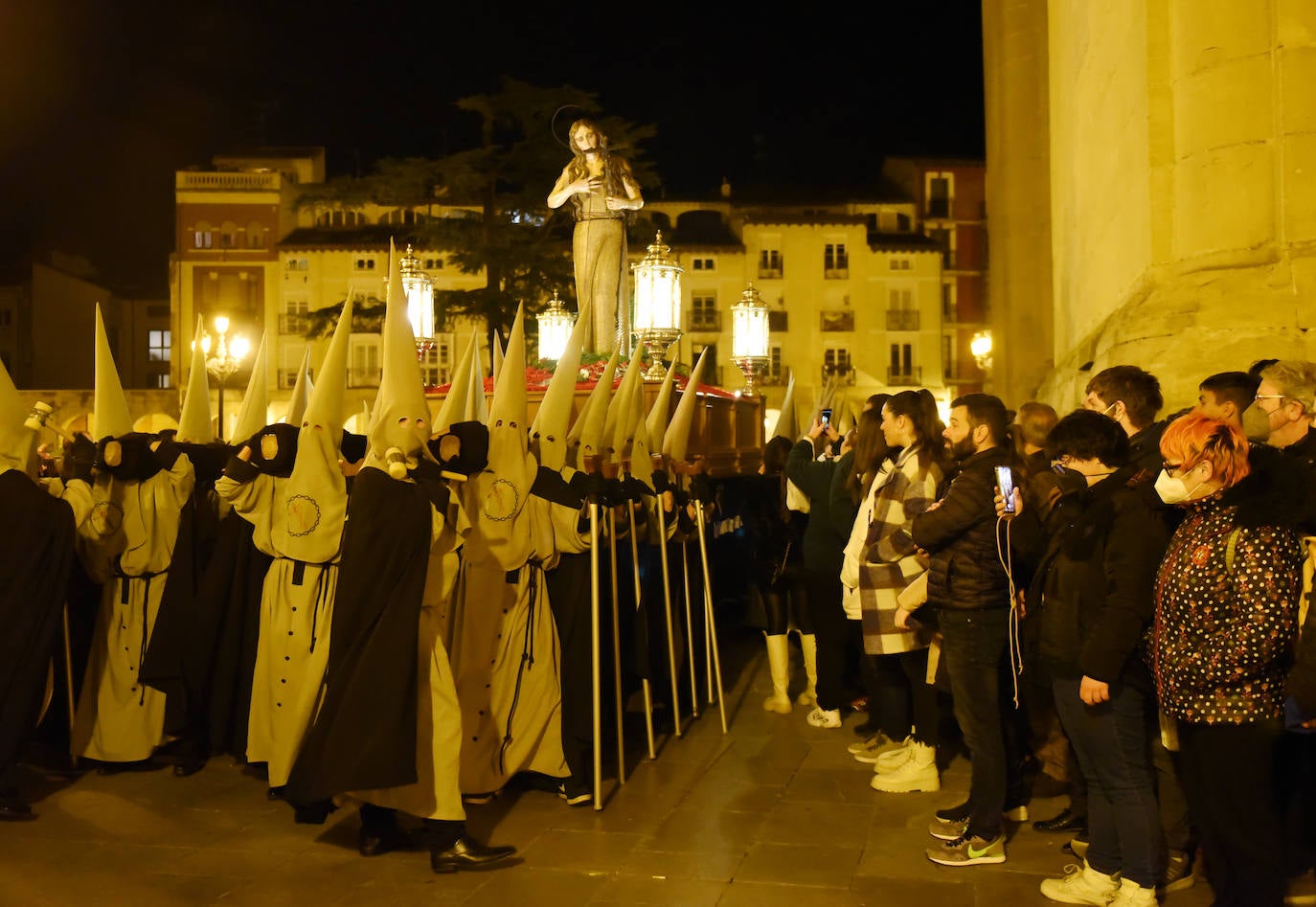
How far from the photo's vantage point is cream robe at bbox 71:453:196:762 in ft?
22.3

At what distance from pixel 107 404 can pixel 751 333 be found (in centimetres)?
698

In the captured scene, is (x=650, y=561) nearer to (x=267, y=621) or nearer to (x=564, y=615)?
(x=564, y=615)

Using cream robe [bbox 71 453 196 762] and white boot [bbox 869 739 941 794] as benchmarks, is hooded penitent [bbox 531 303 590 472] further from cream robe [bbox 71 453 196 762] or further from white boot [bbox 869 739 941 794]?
white boot [bbox 869 739 941 794]

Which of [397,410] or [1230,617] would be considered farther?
[397,410]

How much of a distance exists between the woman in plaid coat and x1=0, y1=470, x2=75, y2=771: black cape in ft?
14.3

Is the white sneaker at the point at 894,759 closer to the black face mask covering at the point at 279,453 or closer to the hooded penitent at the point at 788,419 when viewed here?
the black face mask covering at the point at 279,453

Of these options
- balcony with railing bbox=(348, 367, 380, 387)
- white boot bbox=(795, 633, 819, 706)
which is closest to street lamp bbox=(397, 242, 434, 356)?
white boot bbox=(795, 633, 819, 706)

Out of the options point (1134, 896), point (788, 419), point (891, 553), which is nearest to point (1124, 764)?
point (1134, 896)

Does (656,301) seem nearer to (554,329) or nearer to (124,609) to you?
(554,329)

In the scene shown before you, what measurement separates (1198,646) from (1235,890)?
86 cm

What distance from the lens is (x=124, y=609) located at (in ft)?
22.8

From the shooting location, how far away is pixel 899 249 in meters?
52.3

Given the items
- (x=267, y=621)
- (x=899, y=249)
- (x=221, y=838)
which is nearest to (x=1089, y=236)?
(x=267, y=621)

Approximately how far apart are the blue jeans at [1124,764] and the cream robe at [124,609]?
514 centimetres
